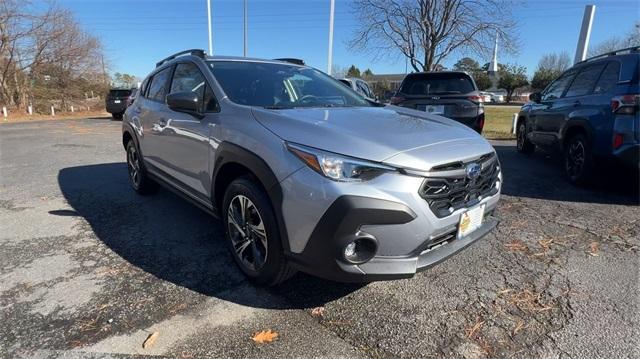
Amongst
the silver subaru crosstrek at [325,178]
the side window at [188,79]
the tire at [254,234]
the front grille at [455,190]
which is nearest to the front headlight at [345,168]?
the silver subaru crosstrek at [325,178]

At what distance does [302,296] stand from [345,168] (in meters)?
1.04

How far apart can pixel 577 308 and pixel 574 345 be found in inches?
17.8

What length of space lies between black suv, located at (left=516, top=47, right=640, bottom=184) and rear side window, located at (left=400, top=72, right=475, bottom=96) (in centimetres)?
147

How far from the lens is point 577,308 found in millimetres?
2715

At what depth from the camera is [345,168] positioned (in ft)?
7.71

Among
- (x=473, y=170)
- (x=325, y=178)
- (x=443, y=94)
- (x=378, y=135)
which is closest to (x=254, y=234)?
(x=325, y=178)

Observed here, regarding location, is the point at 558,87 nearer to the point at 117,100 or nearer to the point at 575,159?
the point at 575,159

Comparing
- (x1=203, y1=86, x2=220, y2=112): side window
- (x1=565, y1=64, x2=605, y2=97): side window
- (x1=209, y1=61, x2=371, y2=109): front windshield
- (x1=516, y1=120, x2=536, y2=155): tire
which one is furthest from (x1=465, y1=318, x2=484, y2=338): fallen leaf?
(x1=516, y1=120, x2=536, y2=155): tire

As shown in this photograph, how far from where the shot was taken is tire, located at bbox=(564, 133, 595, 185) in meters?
5.28

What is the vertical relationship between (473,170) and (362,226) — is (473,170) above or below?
above

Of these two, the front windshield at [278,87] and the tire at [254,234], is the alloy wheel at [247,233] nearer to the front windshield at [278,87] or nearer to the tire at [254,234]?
the tire at [254,234]

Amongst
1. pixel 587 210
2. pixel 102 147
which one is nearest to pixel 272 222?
pixel 587 210

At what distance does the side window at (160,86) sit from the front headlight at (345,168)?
2672 mm

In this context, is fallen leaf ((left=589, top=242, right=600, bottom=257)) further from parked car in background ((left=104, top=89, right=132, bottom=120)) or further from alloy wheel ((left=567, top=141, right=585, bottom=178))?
parked car in background ((left=104, top=89, right=132, bottom=120))
